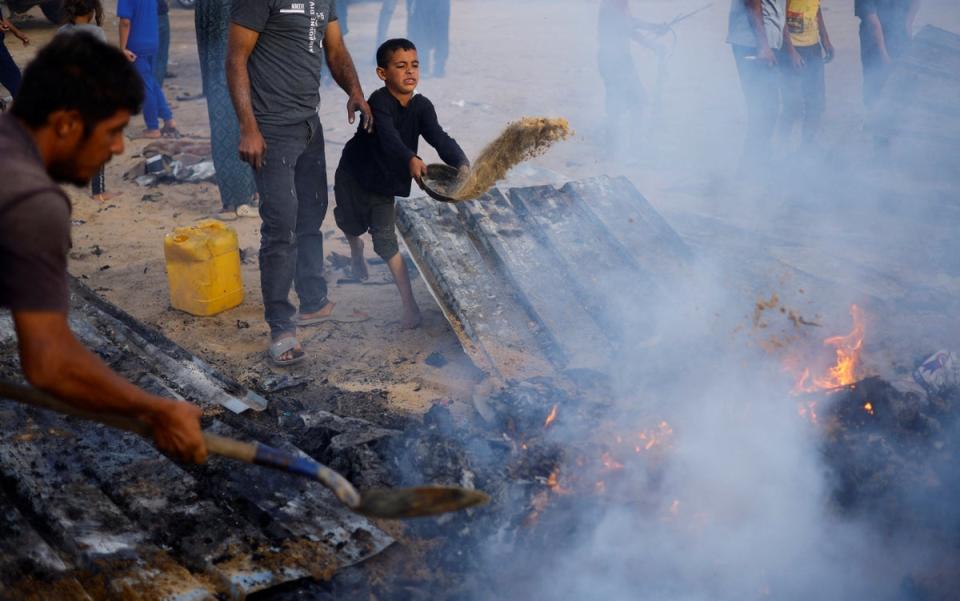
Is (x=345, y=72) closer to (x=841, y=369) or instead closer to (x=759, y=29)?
(x=841, y=369)

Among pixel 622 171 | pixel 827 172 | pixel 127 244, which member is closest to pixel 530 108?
pixel 622 171

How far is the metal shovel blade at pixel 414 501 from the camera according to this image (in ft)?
8.63

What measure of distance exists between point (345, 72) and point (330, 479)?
10.4 feet

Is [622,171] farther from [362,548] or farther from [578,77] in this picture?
[362,548]

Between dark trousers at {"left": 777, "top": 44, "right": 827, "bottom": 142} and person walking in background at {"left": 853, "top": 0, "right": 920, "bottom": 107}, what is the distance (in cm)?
111

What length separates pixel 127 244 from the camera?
668 centimetres

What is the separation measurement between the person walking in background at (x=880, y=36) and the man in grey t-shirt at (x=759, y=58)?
1575mm

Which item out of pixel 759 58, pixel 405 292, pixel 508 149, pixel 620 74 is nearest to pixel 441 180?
pixel 508 149

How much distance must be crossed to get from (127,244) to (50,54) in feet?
15.8

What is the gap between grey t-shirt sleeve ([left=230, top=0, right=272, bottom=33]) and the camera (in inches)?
174

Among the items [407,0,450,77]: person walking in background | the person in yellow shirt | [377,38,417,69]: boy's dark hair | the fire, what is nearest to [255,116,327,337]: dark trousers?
[377,38,417,69]: boy's dark hair

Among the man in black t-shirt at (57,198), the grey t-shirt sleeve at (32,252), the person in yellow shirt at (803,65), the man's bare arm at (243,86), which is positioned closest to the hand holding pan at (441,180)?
the man's bare arm at (243,86)

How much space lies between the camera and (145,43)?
893 centimetres

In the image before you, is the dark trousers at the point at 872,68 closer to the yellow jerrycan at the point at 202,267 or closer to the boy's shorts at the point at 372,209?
the boy's shorts at the point at 372,209
